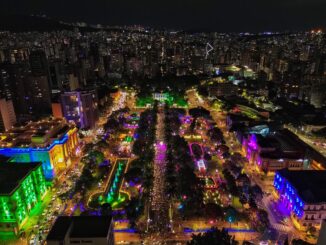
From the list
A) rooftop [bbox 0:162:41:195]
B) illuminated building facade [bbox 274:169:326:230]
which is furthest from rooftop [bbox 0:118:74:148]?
illuminated building facade [bbox 274:169:326:230]

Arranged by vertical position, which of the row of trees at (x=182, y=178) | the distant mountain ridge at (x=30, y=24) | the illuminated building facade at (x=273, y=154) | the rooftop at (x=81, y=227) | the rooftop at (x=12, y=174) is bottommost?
the row of trees at (x=182, y=178)

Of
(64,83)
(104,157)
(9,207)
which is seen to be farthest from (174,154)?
(64,83)

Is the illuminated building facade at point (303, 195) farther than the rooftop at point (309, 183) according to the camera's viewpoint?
No

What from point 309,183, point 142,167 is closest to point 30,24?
point 142,167

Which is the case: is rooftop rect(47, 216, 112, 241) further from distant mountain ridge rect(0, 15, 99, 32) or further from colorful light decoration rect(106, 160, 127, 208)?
distant mountain ridge rect(0, 15, 99, 32)

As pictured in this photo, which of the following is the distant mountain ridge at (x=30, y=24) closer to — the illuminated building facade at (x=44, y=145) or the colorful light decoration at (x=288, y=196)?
the illuminated building facade at (x=44, y=145)

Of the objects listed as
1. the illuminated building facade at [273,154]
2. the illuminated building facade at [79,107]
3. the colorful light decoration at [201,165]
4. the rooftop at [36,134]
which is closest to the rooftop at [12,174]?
the rooftop at [36,134]
